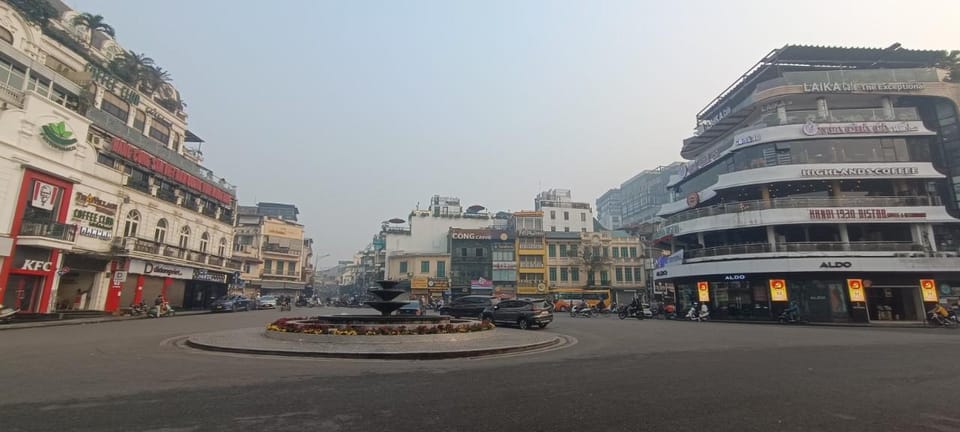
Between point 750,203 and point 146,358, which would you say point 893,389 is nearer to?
point 146,358

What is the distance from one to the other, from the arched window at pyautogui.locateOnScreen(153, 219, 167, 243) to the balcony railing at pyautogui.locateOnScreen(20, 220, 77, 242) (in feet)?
27.9

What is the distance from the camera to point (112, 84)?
33062mm

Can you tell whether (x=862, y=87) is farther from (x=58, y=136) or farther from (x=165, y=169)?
(x=58, y=136)

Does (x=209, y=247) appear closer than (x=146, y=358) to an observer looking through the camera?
No

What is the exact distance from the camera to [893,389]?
760 centimetres

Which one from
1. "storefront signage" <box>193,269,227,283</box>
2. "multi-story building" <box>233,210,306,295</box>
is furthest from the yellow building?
"multi-story building" <box>233,210,306,295</box>

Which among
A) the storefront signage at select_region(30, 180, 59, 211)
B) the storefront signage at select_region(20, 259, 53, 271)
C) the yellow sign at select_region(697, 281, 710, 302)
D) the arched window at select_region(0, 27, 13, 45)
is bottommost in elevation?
the yellow sign at select_region(697, 281, 710, 302)

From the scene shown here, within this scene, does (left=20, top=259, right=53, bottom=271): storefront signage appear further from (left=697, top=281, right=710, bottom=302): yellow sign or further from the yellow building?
the yellow building

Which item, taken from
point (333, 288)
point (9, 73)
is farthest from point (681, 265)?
point (333, 288)

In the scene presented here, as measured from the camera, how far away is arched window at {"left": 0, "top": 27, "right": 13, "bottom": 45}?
24.9 m

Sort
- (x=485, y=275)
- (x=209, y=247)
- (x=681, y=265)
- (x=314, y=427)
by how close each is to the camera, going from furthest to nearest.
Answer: (x=485, y=275), (x=209, y=247), (x=681, y=265), (x=314, y=427)

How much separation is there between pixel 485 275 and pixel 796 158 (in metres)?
38.2

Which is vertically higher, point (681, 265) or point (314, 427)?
point (681, 265)

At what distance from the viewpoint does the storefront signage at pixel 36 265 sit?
901 inches
